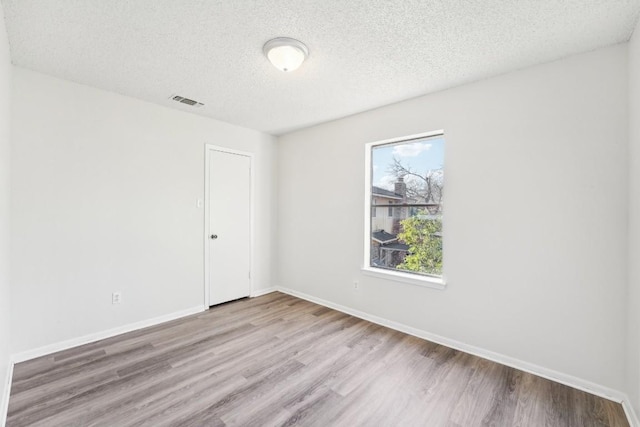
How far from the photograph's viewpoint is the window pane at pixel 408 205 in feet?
9.83

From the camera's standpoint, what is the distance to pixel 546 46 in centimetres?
206

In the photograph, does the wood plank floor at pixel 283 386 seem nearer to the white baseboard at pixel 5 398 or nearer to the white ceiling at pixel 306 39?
the white baseboard at pixel 5 398

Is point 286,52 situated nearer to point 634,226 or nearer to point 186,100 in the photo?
point 186,100

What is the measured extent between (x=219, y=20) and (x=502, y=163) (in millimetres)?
2496

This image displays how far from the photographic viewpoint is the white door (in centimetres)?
379

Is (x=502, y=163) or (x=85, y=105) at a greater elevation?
(x=85, y=105)

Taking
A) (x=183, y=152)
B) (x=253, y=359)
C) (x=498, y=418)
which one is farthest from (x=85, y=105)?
(x=498, y=418)

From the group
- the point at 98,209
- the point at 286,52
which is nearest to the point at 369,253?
the point at 286,52

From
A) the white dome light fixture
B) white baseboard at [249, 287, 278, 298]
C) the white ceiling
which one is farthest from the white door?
the white dome light fixture

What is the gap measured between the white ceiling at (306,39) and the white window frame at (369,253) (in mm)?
510

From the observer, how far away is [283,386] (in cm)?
213

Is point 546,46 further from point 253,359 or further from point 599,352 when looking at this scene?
point 253,359

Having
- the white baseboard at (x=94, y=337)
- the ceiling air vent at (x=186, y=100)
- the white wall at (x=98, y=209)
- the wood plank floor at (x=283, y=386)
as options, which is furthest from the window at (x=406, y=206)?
the white baseboard at (x=94, y=337)

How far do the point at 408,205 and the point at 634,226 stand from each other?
174 cm
